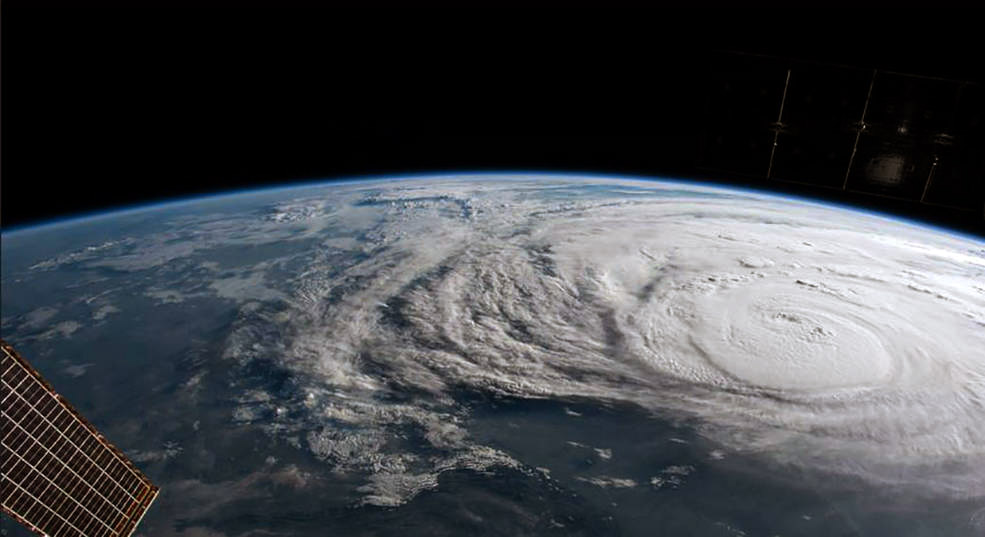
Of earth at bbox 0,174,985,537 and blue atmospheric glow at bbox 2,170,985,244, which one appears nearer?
earth at bbox 0,174,985,537

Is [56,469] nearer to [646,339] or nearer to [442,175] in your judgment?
[646,339]

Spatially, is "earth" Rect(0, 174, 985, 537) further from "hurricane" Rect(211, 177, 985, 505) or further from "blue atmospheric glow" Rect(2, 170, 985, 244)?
"blue atmospheric glow" Rect(2, 170, 985, 244)

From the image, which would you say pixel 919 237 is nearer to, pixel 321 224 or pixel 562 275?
pixel 562 275

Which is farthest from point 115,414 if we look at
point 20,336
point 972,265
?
point 972,265

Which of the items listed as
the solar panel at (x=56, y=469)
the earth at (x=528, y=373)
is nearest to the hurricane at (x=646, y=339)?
the earth at (x=528, y=373)

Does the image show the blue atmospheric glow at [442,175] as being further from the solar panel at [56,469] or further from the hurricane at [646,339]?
the solar panel at [56,469]

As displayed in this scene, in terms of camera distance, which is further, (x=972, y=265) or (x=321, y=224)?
(x=321, y=224)

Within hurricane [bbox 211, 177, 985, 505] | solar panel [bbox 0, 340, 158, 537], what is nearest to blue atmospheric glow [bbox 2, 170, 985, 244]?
hurricane [bbox 211, 177, 985, 505]
